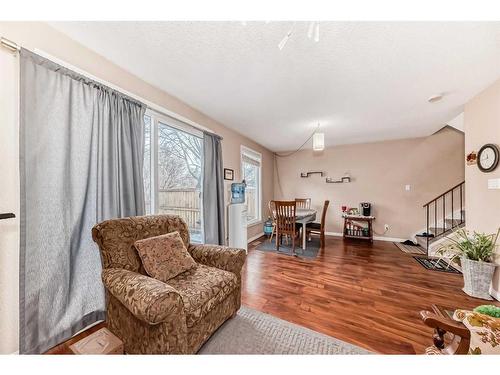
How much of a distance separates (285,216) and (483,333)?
119 inches

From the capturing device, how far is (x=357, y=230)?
4.76 m

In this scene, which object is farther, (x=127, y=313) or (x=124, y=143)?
(x=124, y=143)

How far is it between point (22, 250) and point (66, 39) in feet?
5.24

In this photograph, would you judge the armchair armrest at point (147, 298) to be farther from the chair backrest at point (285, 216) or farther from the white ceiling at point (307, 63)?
the chair backrest at point (285, 216)

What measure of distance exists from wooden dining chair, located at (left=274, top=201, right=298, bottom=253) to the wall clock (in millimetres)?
2407

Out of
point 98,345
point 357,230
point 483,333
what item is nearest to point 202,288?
point 98,345

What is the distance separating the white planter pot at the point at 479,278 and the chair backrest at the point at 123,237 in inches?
132

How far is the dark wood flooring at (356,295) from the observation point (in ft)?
5.22

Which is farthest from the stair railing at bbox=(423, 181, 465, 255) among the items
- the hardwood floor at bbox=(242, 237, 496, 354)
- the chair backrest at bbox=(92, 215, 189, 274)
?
the chair backrest at bbox=(92, 215, 189, 274)

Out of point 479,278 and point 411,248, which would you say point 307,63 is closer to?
point 479,278

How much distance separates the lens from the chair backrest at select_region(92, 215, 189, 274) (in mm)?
1437

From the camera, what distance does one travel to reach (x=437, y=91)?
93.8 inches
